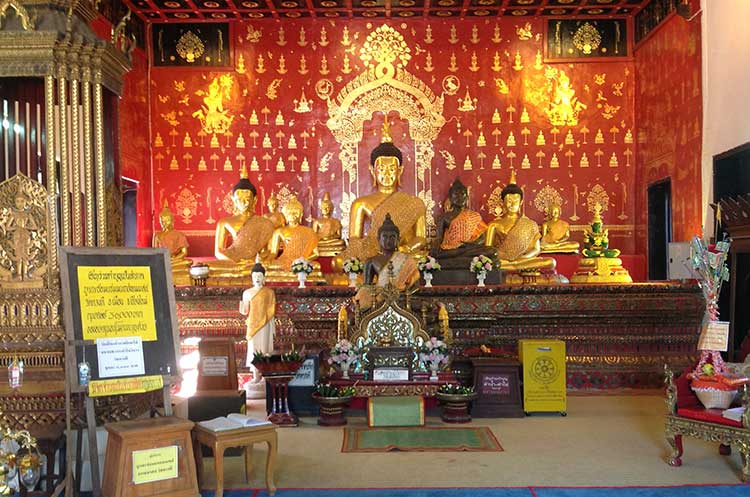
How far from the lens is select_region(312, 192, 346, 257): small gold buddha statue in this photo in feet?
37.0

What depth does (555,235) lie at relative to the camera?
11516 mm

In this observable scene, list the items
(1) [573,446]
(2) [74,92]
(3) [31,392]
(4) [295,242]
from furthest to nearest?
(4) [295,242] → (1) [573,446] → (2) [74,92] → (3) [31,392]

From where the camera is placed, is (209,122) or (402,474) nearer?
(402,474)

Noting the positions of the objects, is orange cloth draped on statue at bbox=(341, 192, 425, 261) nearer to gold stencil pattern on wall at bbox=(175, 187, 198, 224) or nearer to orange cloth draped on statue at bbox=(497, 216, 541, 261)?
orange cloth draped on statue at bbox=(497, 216, 541, 261)

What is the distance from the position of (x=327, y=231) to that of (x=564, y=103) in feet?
14.3

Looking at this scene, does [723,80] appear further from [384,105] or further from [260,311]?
[260,311]

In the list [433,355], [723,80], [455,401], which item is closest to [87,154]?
[433,355]

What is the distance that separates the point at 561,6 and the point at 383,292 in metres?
7.03

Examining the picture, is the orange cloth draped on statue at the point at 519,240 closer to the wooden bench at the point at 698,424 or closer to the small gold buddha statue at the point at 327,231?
the small gold buddha statue at the point at 327,231

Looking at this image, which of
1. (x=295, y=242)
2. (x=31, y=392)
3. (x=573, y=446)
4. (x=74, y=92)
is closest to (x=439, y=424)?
(x=573, y=446)

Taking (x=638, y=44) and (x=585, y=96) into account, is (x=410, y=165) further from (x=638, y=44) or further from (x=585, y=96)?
(x=638, y=44)

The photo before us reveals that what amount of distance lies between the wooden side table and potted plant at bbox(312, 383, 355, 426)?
1.70m

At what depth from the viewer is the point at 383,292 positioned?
6.91 meters

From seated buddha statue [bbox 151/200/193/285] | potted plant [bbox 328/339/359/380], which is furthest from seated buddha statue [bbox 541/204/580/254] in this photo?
potted plant [bbox 328/339/359/380]
